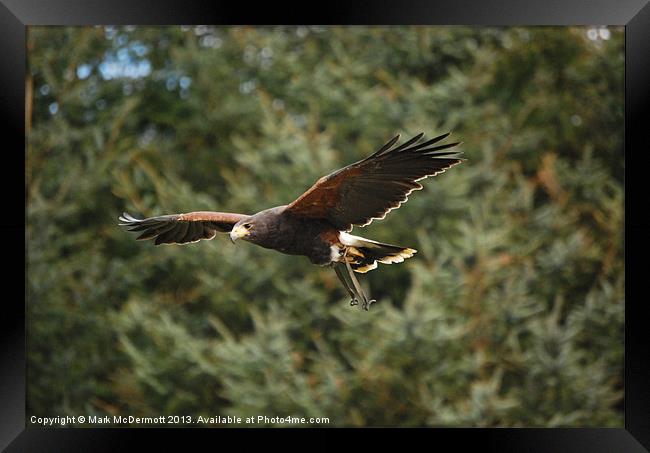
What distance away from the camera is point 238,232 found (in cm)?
262

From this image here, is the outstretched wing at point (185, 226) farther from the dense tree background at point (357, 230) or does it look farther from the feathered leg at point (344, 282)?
the dense tree background at point (357, 230)

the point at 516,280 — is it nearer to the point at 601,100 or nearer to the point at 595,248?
the point at 595,248

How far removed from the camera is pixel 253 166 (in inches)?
326

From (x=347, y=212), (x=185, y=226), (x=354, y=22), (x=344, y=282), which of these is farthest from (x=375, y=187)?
(x=354, y=22)

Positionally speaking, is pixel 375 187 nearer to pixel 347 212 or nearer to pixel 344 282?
pixel 347 212

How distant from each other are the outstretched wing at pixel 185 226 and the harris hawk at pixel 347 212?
0.04m

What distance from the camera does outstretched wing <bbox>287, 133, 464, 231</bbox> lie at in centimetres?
274

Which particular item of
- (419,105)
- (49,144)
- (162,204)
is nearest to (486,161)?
(419,105)

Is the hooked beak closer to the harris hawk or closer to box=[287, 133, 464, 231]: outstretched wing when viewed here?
the harris hawk

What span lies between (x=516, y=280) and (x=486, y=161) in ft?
3.80

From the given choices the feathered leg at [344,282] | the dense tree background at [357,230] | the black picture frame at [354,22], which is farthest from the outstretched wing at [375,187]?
the dense tree background at [357,230]

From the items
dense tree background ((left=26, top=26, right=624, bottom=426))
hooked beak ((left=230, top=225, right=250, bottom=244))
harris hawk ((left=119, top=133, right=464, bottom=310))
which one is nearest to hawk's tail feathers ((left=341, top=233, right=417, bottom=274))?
harris hawk ((left=119, top=133, right=464, bottom=310))

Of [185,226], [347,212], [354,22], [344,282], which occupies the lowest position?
[344,282]

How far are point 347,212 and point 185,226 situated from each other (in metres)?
0.67
